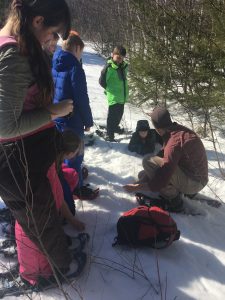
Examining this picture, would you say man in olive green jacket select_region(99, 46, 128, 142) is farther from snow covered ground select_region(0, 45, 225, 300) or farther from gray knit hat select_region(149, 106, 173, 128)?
gray knit hat select_region(149, 106, 173, 128)

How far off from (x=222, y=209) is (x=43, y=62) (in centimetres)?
251

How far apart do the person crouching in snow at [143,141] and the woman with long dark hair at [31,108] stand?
2594 millimetres

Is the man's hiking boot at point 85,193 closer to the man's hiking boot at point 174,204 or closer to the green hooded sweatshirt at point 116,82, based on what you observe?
the man's hiking boot at point 174,204

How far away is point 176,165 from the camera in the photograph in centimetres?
331

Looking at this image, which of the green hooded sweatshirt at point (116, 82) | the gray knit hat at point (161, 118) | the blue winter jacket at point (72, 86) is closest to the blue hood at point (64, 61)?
the blue winter jacket at point (72, 86)

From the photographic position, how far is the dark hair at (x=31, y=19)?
170cm

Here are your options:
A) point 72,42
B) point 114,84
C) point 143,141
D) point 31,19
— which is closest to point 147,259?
point 31,19

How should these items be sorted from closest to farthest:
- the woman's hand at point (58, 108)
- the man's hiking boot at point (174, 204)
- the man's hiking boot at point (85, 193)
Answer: the woman's hand at point (58, 108) < the man's hiking boot at point (174, 204) < the man's hiking boot at point (85, 193)

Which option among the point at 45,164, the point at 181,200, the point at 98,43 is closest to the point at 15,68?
the point at 45,164

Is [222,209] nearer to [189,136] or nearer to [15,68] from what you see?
[189,136]

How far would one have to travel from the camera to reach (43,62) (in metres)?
1.82

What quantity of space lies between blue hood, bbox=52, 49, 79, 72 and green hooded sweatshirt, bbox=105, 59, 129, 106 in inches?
78.1

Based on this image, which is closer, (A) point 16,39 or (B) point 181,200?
(A) point 16,39

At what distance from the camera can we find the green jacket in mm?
5355
